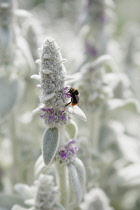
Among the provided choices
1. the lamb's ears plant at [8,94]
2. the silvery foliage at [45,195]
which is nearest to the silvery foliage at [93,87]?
the lamb's ears plant at [8,94]

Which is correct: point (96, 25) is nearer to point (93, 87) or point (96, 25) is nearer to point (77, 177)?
point (93, 87)

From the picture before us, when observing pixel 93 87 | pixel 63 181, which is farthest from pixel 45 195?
pixel 93 87

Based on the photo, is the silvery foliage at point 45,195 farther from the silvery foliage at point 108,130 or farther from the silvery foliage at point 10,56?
the silvery foliage at point 10,56

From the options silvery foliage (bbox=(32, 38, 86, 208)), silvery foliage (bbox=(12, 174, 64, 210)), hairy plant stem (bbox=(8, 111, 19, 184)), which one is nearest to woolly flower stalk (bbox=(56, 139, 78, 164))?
silvery foliage (bbox=(32, 38, 86, 208))

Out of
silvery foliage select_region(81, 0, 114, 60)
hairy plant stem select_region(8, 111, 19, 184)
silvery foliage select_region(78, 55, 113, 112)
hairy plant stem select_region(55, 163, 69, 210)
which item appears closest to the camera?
hairy plant stem select_region(55, 163, 69, 210)

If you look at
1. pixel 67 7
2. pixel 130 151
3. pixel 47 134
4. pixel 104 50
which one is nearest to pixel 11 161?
pixel 130 151

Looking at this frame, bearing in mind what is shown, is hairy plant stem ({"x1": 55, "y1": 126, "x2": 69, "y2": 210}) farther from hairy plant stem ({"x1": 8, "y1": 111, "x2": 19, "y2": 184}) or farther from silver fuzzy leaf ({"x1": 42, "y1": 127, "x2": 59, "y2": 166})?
hairy plant stem ({"x1": 8, "y1": 111, "x2": 19, "y2": 184})

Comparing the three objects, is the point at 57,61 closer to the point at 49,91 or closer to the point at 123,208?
the point at 49,91
